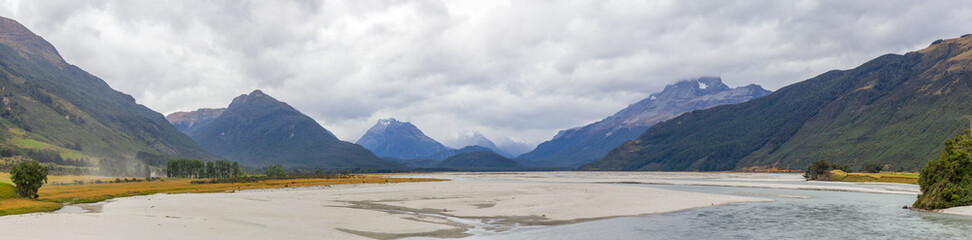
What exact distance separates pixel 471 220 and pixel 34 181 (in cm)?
5395

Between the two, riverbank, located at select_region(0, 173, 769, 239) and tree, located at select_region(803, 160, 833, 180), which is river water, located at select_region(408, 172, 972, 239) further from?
tree, located at select_region(803, 160, 833, 180)

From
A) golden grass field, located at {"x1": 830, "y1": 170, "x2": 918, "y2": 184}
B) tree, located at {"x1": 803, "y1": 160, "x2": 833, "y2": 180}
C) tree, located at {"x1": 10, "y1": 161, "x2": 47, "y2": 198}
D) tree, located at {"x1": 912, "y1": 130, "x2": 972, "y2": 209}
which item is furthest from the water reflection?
tree, located at {"x1": 803, "y1": 160, "x2": 833, "y2": 180}

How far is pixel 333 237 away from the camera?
101ft

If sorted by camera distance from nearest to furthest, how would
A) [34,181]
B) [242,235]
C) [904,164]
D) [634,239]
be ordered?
1. [242,235]
2. [634,239]
3. [34,181]
4. [904,164]

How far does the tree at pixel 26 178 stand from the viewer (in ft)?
184

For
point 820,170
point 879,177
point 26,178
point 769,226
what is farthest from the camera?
point 820,170

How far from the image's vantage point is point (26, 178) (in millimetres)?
57062

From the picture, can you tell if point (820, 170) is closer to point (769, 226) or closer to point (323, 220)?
point (769, 226)

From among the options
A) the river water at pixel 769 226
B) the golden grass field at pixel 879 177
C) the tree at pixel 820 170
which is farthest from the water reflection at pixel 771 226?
the tree at pixel 820 170

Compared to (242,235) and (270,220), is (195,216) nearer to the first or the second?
(270,220)

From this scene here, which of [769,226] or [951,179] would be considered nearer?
[769,226]

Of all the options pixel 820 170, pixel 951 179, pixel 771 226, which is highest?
pixel 951 179

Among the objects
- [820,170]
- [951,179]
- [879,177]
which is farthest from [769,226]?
[820,170]

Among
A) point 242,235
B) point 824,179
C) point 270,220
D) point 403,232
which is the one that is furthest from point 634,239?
point 824,179
